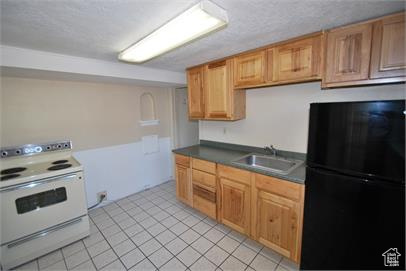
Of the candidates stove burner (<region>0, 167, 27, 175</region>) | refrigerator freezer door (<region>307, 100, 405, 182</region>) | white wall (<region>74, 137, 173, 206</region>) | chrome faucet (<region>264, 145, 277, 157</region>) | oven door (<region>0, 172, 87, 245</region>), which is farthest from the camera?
white wall (<region>74, 137, 173, 206</region>)

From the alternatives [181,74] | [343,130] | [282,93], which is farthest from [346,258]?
[181,74]

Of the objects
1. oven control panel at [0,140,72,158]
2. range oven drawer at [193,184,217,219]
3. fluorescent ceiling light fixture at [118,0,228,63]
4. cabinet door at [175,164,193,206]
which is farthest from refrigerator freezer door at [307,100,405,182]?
oven control panel at [0,140,72,158]

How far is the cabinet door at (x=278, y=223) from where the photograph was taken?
1.66m

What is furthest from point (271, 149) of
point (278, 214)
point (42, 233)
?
point (42, 233)

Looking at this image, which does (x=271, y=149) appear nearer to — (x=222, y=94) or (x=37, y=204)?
(x=222, y=94)

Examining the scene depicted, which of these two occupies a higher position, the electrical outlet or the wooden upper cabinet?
the wooden upper cabinet

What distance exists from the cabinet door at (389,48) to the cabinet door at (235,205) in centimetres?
148

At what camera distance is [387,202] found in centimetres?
Answer: 115

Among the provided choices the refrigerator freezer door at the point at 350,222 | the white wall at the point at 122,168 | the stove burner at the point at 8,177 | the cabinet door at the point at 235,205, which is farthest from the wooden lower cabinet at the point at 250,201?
the stove burner at the point at 8,177

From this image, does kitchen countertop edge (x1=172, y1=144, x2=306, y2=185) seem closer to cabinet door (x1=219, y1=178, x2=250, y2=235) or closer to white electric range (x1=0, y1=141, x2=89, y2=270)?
cabinet door (x1=219, y1=178, x2=250, y2=235)

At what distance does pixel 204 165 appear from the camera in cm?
237

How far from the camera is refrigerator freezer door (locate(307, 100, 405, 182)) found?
1.10 metres

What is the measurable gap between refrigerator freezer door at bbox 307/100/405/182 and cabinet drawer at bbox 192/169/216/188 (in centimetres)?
119

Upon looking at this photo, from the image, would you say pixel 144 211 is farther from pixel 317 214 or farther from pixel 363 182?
pixel 363 182
